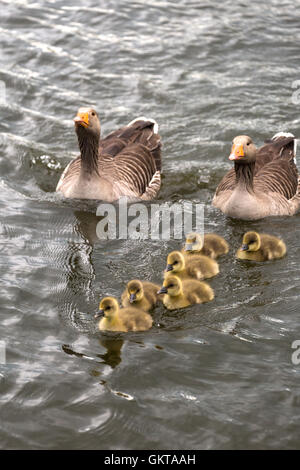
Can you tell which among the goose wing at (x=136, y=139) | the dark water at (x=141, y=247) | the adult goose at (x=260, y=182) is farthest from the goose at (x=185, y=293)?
the goose wing at (x=136, y=139)

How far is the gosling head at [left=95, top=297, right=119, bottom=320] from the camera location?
6.80m

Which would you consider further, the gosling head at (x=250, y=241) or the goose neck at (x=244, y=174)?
the goose neck at (x=244, y=174)

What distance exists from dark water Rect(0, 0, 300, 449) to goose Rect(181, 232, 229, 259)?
0.16 m

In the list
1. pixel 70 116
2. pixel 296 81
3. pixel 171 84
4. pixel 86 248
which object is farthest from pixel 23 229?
pixel 296 81

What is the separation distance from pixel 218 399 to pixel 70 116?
7176 millimetres

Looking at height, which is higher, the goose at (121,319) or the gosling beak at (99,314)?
the gosling beak at (99,314)

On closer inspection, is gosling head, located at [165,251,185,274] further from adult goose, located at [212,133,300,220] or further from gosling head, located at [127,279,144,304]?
adult goose, located at [212,133,300,220]

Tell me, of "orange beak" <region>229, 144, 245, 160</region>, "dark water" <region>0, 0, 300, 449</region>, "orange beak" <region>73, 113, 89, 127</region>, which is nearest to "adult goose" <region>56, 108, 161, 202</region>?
"orange beak" <region>73, 113, 89, 127</region>

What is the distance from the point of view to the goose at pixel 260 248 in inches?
321

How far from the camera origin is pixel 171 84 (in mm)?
12836

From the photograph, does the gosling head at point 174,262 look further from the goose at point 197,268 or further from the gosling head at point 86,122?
the gosling head at point 86,122

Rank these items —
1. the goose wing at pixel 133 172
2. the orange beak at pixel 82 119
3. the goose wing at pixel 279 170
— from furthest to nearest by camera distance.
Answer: the goose wing at pixel 133 172, the goose wing at pixel 279 170, the orange beak at pixel 82 119

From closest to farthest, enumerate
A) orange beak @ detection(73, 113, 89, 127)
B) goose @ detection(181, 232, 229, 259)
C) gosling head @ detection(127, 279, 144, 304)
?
gosling head @ detection(127, 279, 144, 304) → goose @ detection(181, 232, 229, 259) → orange beak @ detection(73, 113, 89, 127)
